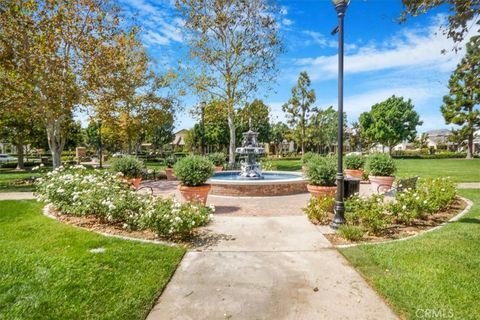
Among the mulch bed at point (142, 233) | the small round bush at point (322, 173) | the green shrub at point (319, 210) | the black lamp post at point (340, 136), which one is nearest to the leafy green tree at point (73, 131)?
the mulch bed at point (142, 233)

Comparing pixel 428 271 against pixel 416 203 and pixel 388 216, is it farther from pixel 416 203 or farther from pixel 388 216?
pixel 416 203

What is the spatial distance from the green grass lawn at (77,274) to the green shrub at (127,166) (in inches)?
224

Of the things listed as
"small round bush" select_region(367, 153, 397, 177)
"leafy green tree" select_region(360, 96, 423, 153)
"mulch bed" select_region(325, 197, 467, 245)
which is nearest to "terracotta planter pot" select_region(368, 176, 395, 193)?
"small round bush" select_region(367, 153, 397, 177)

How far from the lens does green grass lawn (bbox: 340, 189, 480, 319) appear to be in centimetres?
338

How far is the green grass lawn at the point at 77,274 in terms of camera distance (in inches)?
131

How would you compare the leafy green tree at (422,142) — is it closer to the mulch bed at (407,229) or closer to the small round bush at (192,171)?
the mulch bed at (407,229)

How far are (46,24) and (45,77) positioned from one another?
2.62m

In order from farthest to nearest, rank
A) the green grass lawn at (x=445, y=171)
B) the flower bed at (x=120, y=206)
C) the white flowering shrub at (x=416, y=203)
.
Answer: the green grass lawn at (x=445, y=171)
the white flowering shrub at (x=416, y=203)
the flower bed at (x=120, y=206)

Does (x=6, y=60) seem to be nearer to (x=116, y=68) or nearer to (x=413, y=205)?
(x=116, y=68)

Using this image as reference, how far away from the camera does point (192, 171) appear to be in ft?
28.5

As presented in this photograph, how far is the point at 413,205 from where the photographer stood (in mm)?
6812

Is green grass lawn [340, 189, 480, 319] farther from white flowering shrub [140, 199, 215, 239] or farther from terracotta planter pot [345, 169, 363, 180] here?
terracotta planter pot [345, 169, 363, 180]

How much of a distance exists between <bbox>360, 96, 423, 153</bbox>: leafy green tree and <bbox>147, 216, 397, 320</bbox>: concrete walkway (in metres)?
53.9

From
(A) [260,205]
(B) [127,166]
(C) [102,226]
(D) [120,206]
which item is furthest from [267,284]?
(B) [127,166]
